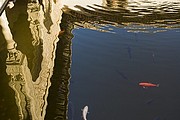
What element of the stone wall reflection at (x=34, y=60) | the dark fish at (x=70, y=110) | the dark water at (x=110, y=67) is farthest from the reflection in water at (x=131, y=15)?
the dark fish at (x=70, y=110)

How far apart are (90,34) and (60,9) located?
4.98m

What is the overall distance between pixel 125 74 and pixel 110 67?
0.60 m

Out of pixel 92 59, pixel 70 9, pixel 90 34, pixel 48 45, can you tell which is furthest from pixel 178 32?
pixel 70 9

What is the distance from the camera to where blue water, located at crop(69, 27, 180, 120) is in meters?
6.70

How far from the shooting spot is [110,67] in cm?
880

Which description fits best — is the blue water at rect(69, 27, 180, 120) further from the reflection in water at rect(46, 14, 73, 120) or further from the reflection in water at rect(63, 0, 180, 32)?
the reflection in water at rect(63, 0, 180, 32)

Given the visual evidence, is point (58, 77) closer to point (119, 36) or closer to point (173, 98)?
point (173, 98)

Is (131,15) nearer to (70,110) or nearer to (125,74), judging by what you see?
(125,74)

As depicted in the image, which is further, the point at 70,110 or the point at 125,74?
the point at 125,74

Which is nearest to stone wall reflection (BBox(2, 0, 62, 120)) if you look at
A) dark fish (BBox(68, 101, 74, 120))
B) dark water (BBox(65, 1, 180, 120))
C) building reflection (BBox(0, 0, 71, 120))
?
→ building reflection (BBox(0, 0, 71, 120))

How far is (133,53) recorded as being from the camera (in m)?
9.86

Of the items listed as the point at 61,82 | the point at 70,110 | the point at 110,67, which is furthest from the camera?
the point at 110,67

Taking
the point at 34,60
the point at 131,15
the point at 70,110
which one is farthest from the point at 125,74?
the point at 131,15

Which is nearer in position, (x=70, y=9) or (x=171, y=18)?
(x=171, y=18)
